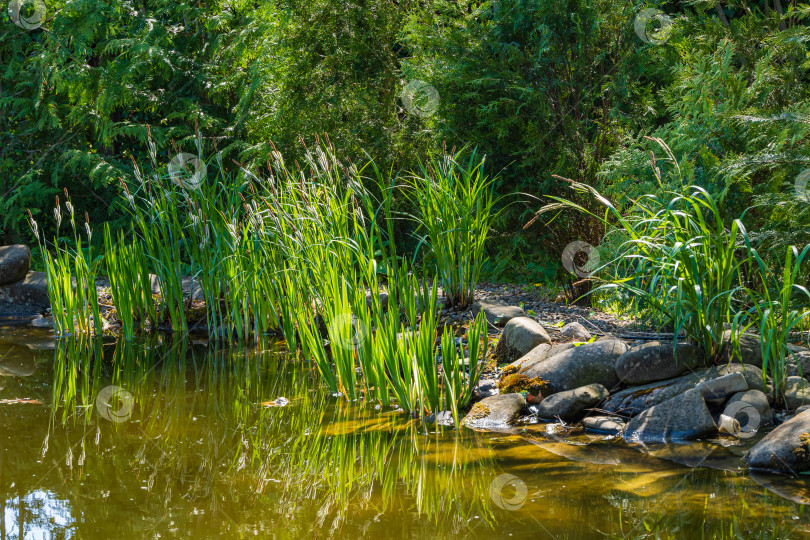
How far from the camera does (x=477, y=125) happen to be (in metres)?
5.69

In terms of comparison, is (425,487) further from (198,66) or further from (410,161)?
(198,66)

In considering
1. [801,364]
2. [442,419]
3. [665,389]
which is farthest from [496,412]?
[801,364]

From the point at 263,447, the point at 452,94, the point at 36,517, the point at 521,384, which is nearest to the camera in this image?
the point at 36,517

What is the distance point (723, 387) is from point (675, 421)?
0.32m

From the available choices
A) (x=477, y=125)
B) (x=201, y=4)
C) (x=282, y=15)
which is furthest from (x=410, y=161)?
(x=201, y=4)

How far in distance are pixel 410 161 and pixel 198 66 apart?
360cm

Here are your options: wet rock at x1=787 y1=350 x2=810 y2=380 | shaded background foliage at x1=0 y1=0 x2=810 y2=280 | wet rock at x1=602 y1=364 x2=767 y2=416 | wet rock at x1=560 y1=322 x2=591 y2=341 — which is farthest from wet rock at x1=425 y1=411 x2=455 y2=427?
A: shaded background foliage at x1=0 y1=0 x2=810 y2=280

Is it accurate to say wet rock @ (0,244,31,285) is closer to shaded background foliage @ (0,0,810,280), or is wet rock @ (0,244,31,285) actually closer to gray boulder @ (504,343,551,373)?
shaded background foliage @ (0,0,810,280)

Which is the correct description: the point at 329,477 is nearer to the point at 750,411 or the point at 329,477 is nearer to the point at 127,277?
the point at 750,411

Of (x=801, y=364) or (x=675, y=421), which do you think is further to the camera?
(x=801, y=364)

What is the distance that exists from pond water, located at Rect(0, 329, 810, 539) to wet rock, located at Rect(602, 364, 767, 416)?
321mm

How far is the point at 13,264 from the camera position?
680 cm

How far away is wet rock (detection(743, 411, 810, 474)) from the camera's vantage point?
2.75m

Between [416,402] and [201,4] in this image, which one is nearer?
[416,402]
